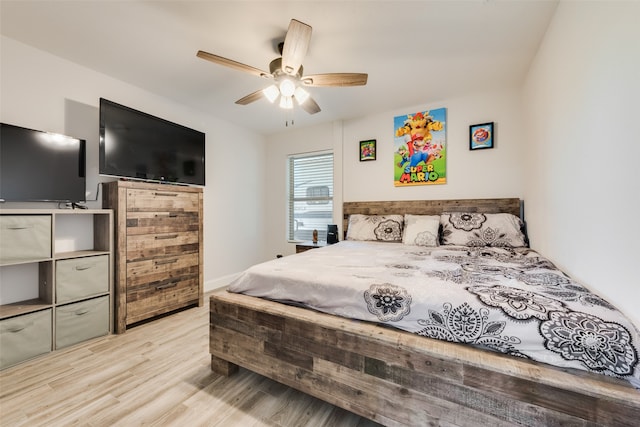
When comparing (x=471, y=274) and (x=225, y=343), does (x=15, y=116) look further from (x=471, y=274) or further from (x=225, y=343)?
(x=471, y=274)

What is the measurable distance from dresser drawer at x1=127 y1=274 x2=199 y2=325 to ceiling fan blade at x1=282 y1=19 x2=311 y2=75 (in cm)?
232

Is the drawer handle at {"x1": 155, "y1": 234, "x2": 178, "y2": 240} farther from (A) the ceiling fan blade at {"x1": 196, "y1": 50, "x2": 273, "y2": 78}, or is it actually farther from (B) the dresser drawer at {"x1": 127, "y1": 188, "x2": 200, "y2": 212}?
(A) the ceiling fan blade at {"x1": 196, "y1": 50, "x2": 273, "y2": 78}

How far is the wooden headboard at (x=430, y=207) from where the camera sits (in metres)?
2.75

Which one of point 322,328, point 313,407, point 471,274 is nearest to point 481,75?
point 471,274

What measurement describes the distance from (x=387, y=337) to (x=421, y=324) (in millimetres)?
160

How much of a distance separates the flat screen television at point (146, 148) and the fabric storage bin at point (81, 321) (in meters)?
1.11

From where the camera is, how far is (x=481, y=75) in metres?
2.52

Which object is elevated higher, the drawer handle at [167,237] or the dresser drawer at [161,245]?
the drawer handle at [167,237]

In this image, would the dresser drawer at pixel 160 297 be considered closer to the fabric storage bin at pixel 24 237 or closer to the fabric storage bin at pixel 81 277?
the fabric storage bin at pixel 81 277

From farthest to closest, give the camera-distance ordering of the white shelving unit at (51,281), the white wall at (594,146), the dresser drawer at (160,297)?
the dresser drawer at (160,297), the white shelving unit at (51,281), the white wall at (594,146)

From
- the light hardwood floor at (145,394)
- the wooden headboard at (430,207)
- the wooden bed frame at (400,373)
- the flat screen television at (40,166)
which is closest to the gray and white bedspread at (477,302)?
the wooden bed frame at (400,373)

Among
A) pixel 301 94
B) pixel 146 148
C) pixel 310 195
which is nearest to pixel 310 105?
pixel 301 94

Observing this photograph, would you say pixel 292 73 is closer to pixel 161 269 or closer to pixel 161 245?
pixel 161 245

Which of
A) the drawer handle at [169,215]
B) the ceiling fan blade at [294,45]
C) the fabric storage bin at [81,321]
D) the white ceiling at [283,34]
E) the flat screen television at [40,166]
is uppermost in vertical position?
the white ceiling at [283,34]
